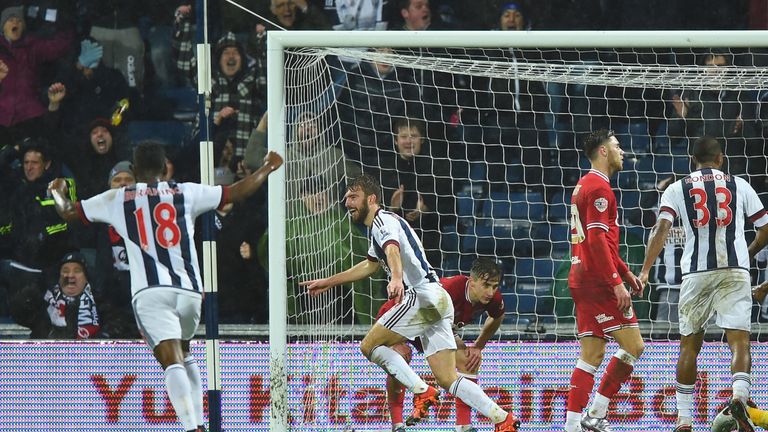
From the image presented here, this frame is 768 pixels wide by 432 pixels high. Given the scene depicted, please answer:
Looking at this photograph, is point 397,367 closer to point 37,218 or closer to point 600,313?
point 600,313

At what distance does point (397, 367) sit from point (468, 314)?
2.58 feet

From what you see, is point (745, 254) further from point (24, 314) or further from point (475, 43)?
point (24, 314)

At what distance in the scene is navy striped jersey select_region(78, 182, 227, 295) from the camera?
7.22 metres

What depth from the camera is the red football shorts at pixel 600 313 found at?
27.3 feet

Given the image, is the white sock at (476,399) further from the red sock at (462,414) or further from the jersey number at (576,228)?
the jersey number at (576,228)

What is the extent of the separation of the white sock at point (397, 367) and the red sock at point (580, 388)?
974 mm

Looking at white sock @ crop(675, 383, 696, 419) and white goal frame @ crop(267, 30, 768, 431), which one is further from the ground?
white goal frame @ crop(267, 30, 768, 431)

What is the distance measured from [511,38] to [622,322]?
2.02 m

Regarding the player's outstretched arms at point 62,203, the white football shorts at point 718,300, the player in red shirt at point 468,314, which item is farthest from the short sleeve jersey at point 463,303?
the player's outstretched arms at point 62,203

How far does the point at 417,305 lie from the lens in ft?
27.8

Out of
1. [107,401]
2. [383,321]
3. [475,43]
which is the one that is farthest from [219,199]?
[107,401]

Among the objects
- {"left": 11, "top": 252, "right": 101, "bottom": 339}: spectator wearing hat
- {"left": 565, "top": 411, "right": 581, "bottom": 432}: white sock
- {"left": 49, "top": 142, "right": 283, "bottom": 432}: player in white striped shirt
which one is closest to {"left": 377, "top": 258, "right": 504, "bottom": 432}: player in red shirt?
{"left": 565, "top": 411, "right": 581, "bottom": 432}: white sock

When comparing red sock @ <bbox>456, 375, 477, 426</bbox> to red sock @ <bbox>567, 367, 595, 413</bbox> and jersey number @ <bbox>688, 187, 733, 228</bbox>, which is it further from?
jersey number @ <bbox>688, 187, 733, 228</bbox>

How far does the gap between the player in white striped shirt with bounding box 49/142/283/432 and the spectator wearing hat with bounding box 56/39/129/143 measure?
12.8 feet
